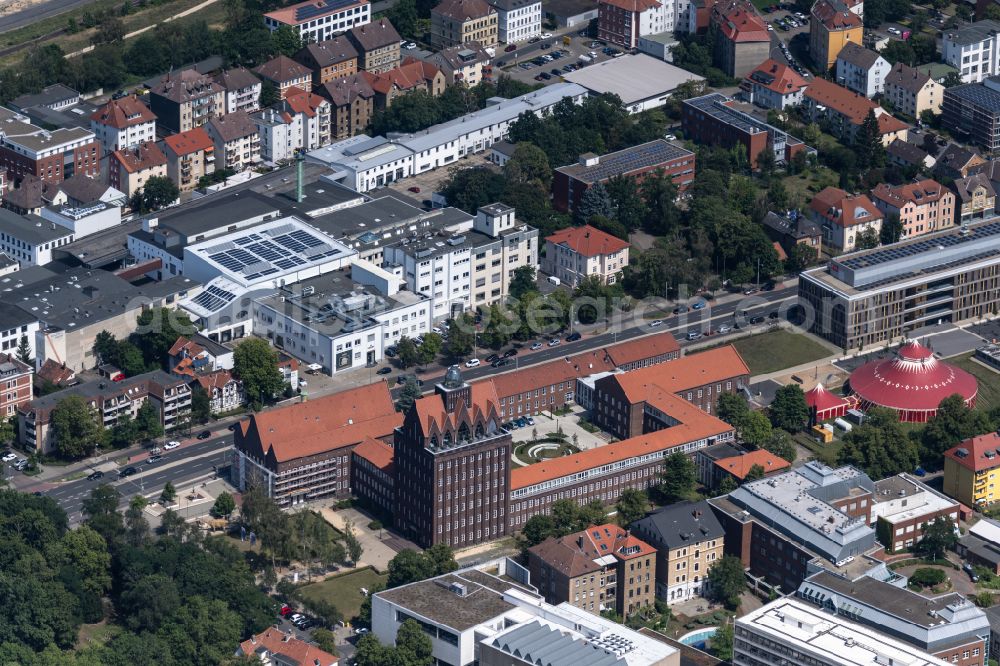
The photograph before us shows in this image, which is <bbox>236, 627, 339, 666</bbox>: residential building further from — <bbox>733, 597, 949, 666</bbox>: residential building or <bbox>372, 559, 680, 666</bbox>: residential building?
<bbox>733, 597, 949, 666</bbox>: residential building

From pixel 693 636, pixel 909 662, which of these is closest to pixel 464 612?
pixel 693 636

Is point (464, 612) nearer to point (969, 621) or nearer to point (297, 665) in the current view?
point (297, 665)

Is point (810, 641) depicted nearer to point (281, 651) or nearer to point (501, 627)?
point (501, 627)

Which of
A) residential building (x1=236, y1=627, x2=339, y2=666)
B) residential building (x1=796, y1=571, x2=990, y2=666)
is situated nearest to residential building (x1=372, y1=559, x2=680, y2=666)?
residential building (x1=236, y1=627, x2=339, y2=666)

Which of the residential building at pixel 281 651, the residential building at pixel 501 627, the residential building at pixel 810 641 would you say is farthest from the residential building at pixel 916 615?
the residential building at pixel 281 651

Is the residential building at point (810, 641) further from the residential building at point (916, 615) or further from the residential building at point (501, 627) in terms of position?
the residential building at point (501, 627)

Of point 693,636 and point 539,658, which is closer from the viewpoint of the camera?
point 539,658
